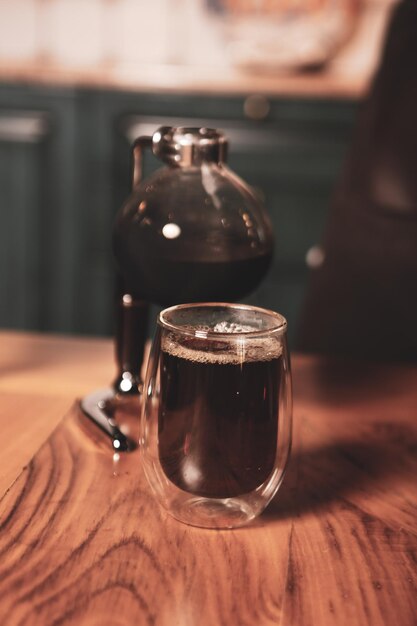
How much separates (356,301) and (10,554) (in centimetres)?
107

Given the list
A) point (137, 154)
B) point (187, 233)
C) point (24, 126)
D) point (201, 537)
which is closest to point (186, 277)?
point (187, 233)

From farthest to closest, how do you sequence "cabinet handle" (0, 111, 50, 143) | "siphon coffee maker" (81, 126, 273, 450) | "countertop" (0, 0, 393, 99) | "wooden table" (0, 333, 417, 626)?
"cabinet handle" (0, 111, 50, 143) → "countertop" (0, 0, 393, 99) → "siphon coffee maker" (81, 126, 273, 450) → "wooden table" (0, 333, 417, 626)

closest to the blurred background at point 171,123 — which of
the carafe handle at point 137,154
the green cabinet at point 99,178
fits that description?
the green cabinet at point 99,178

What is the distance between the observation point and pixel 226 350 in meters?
0.60

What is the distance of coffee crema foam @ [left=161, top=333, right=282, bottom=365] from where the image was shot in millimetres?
595

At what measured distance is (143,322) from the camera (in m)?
0.85

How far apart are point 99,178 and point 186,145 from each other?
1803mm

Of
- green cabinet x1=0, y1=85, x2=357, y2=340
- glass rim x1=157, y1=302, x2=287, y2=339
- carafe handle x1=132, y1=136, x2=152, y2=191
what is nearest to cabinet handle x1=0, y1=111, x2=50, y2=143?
green cabinet x1=0, y1=85, x2=357, y2=340

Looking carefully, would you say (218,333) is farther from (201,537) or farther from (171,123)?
(171,123)

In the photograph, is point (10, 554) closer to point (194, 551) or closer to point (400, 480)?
point (194, 551)

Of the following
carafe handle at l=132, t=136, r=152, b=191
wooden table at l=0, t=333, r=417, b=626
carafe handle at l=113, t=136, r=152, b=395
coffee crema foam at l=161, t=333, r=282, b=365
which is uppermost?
carafe handle at l=132, t=136, r=152, b=191

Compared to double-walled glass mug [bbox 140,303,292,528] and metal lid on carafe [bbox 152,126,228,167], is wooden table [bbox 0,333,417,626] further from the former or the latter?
metal lid on carafe [bbox 152,126,228,167]

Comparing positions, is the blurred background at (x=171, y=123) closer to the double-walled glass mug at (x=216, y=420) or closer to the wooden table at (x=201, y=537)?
the wooden table at (x=201, y=537)

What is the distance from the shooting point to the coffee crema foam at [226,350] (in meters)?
0.59
